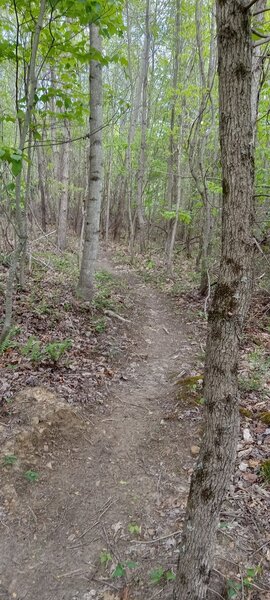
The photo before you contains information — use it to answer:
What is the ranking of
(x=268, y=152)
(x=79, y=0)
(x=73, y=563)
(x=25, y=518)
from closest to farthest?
(x=73, y=563) → (x=25, y=518) → (x=79, y=0) → (x=268, y=152)

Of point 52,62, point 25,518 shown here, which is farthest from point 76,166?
point 25,518

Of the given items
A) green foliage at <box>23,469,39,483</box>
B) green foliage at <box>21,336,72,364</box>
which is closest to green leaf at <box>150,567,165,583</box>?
green foliage at <box>23,469,39,483</box>

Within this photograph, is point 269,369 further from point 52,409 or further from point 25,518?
point 25,518

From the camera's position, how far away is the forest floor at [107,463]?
9.05 feet

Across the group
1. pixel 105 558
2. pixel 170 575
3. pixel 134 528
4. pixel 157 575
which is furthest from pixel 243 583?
pixel 105 558

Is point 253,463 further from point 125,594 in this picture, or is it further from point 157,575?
point 125,594

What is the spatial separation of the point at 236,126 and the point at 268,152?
7657 millimetres

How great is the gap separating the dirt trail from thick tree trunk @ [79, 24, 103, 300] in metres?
3.08

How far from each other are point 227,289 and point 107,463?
2841 millimetres

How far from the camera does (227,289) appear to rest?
178cm

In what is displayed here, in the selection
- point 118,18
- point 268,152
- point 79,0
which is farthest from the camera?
point 268,152

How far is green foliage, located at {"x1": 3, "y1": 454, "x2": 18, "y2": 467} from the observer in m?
3.48

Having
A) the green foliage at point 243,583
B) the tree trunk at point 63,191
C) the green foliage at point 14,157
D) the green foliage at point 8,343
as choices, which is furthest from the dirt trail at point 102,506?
the tree trunk at point 63,191

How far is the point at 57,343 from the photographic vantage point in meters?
5.34
